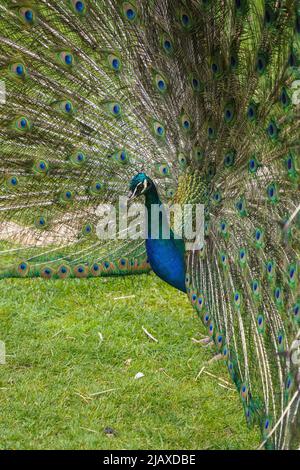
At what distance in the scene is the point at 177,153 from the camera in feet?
9.62

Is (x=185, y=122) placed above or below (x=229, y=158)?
above

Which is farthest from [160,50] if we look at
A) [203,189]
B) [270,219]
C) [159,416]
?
[159,416]

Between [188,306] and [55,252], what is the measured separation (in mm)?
1015

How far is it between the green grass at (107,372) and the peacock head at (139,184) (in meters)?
0.91

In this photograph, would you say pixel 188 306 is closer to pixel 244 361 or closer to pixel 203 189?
pixel 203 189

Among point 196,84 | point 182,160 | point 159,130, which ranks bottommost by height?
point 182,160

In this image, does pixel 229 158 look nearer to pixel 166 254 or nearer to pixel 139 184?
pixel 139 184

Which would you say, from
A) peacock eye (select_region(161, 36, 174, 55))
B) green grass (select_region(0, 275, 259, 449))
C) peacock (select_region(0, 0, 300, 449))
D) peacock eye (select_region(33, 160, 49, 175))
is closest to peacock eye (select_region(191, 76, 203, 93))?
peacock (select_region(0, 0, 300, 449))

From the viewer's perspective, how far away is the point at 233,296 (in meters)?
2.52

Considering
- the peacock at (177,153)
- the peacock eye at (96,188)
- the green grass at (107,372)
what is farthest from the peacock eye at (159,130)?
the green grass at (107,372)

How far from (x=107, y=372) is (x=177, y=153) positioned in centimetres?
109

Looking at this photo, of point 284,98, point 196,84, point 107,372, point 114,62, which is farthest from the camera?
point 107,372

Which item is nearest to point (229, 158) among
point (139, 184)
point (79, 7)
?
point (139, 184)

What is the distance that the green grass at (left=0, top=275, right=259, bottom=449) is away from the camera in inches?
114
